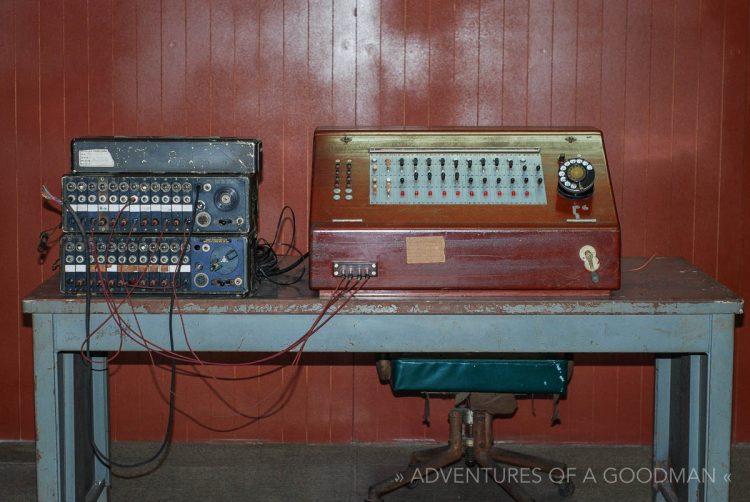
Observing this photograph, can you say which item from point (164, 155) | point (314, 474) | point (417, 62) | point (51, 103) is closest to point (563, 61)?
point (417, 62)

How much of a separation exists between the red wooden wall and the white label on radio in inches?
38.6

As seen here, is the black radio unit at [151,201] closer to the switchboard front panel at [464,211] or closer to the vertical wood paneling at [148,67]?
the switchboard front panel at [464,211]

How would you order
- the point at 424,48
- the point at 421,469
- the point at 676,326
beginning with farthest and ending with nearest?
the point at 424,48, the point at 421,469, the point at 676,326

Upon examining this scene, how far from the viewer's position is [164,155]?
9.20ft

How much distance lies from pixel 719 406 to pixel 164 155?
1.65 meters

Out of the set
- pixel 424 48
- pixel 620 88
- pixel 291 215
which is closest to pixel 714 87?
pixel 620 88

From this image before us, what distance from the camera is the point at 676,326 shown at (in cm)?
271

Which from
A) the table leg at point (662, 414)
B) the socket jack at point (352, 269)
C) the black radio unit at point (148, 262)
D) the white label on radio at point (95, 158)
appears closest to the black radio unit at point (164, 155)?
the white label on radio at point (95, 158)

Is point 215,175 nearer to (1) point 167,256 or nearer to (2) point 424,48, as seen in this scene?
(1) point 167,256

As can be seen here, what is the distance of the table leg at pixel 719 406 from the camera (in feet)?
8.85

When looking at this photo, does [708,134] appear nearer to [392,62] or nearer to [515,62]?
[515,62]

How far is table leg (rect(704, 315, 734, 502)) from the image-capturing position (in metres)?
2.70

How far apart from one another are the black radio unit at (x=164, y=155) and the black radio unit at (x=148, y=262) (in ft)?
0.64

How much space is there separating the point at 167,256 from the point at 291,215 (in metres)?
1.10
